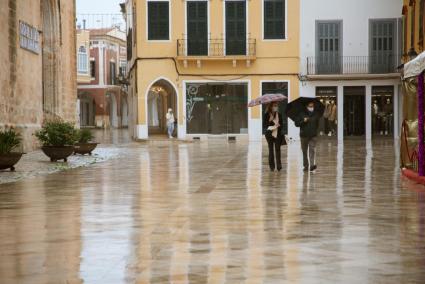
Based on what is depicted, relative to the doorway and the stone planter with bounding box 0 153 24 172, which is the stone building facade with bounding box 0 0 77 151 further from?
the doorway

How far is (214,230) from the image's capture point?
7.66 meters

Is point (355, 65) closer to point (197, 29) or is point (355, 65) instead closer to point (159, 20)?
point (197, 29)

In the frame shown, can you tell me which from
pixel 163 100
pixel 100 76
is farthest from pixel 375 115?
pixel 100 76

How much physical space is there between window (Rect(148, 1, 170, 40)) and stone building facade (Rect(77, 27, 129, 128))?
3042cm

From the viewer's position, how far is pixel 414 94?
13695 millimetres

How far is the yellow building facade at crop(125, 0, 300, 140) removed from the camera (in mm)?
36812

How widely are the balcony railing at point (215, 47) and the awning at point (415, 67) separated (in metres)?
23.3

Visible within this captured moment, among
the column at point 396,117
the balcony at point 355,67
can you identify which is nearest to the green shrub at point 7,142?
the balcony at point 355,67

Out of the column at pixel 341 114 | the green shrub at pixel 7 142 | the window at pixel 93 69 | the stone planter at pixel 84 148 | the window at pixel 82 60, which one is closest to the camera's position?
the green shrub at pixel 7 142

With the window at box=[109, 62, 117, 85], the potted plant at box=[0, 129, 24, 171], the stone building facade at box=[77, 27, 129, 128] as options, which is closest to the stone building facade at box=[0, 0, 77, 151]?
the potted plant at box=[0, 129, 24, 171]

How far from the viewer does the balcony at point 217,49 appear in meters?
36.5

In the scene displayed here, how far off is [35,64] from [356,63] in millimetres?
17567

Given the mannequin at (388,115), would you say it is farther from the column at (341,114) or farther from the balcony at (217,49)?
the balcony at (217,49)

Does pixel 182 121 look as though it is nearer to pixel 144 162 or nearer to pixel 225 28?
pixel 225 28
